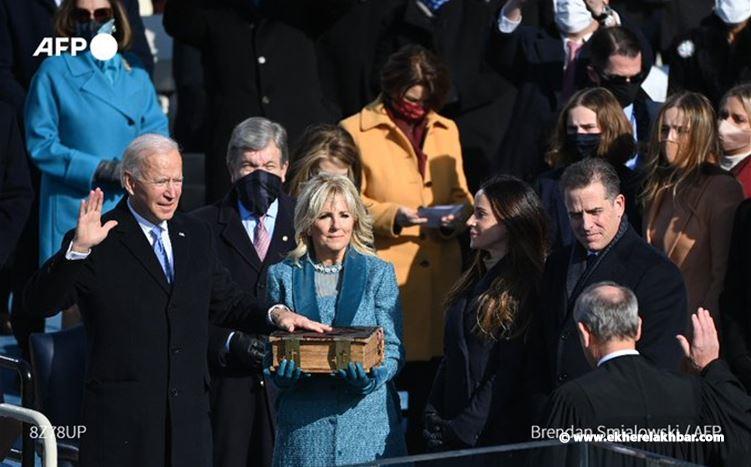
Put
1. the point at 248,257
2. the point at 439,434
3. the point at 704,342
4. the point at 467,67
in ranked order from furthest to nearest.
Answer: the point at 467,67
the point at 248,257
the point at 439,434
the point at 704,342

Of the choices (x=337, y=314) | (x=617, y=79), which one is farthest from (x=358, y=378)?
(x=617, y=79)

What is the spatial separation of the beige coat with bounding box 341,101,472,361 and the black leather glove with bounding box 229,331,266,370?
147 centimetres

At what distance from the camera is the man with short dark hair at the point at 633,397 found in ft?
19.6

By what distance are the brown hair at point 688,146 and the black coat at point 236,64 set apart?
8.90ft

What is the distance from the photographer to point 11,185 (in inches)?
352

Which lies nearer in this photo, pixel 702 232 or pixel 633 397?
pixel 633 397

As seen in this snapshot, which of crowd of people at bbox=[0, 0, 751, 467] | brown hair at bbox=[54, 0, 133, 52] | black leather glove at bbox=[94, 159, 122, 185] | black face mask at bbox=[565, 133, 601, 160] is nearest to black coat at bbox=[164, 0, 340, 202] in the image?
crowd of people at bbox=[0, 0, 751, 467]

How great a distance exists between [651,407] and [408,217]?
292cm

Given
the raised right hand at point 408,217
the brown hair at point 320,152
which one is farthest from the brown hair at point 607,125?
the brown hair at point 320,152

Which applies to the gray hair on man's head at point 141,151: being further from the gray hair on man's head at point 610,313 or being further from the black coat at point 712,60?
the black coat at point 712,60

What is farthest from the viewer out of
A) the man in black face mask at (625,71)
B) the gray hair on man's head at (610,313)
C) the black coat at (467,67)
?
the black coat at (467,67)

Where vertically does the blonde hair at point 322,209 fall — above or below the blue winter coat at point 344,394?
above

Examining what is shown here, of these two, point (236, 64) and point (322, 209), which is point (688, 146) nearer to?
point (322, 209)

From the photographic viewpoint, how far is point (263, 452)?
782cm
